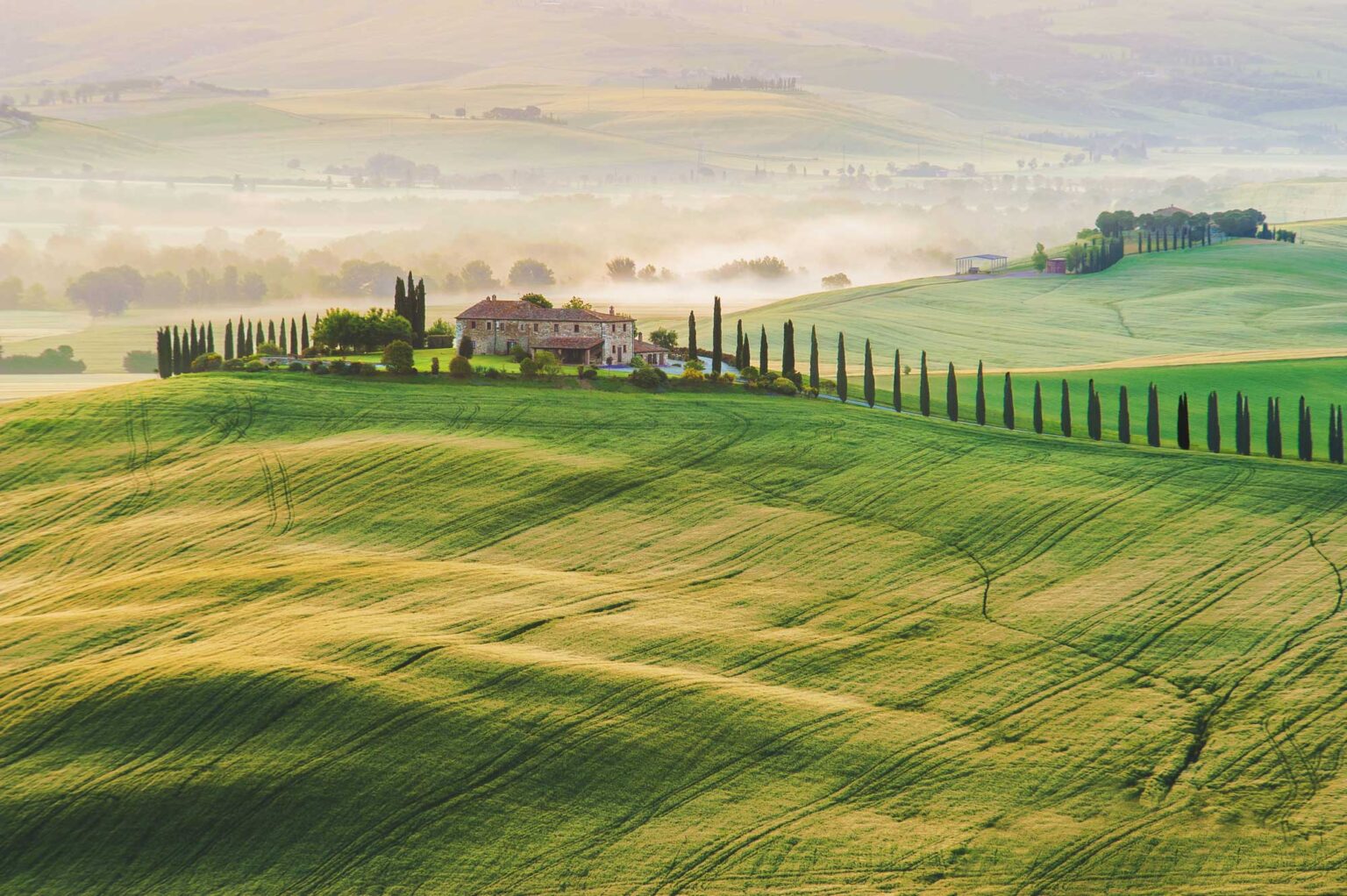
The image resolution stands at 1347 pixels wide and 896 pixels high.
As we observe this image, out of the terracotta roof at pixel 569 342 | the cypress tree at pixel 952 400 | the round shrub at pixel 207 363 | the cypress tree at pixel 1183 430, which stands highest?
the terracotta roof at pixel 569 342

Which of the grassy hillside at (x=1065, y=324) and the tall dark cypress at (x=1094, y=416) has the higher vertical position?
the grassy hillside at (x=1065, y=324)

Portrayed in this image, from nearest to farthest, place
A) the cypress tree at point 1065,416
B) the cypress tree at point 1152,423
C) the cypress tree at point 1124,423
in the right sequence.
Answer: the cypress tree at point 1152,423 < the cypress tree at point 1124,423 < the cypress tree at point 1065,416

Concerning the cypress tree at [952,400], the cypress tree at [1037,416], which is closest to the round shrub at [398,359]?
the cypress tree at [952,400]

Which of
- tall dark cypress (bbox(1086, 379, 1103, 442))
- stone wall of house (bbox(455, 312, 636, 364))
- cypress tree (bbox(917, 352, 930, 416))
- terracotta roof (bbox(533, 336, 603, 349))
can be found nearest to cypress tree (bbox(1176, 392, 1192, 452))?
tall dark cypress (bbox(1086, 379, 1103, 442))

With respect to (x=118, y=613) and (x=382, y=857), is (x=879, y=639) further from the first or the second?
(x=118, y=613)

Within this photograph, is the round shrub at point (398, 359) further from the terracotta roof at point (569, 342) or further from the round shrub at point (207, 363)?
the round shrub at point (207, 363)

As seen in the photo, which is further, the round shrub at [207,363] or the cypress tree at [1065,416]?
the round shrub at [207,363]

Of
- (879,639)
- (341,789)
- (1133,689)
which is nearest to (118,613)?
(341,789)
